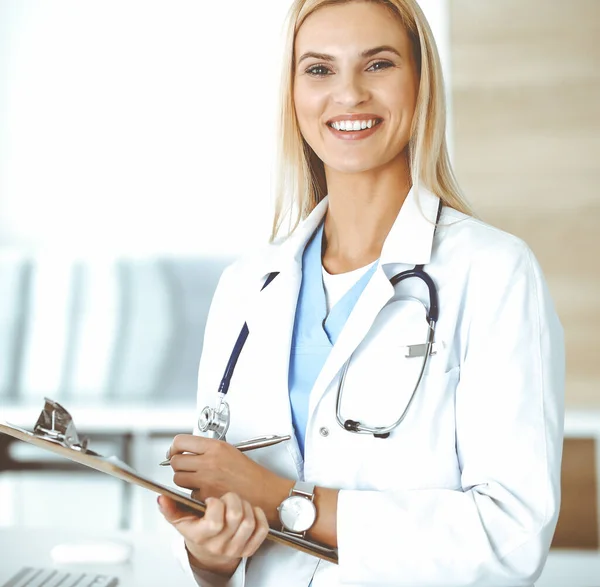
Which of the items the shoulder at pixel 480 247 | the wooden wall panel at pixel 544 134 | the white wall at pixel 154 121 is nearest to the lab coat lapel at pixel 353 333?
the shoulder at pixel 480 247

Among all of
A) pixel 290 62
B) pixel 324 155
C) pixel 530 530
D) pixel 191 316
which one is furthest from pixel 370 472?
pixel 191 316

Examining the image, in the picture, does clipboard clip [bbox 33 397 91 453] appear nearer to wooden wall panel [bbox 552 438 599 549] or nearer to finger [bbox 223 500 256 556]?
finger [bbox 223 500 256 556]

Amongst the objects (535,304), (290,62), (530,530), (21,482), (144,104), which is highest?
(144,104)

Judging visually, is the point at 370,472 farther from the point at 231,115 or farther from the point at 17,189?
the point at 17,189

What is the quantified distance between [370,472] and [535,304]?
32 centimetres

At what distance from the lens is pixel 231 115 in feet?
11.0

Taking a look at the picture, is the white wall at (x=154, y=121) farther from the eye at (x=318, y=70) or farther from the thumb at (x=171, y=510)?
the thumb at (x=171, y=510)

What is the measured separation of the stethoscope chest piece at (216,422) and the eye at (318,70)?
54 cm

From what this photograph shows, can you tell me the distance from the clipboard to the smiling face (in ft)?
1.92

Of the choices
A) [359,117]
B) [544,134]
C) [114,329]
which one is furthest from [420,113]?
[114,329]

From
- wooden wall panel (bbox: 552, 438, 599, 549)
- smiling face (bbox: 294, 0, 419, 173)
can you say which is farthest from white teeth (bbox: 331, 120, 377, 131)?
wooden wall panel (bbox: 552, 438, 599, 549)

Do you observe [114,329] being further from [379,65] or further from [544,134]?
[379,65]

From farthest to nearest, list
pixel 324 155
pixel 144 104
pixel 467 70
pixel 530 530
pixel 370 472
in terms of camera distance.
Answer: pixel 144 104 → pixel 467 70 → pixel 324 155 → pixel 370 472 → pixel 530 530

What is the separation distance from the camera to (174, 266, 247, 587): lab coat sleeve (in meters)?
1.24
